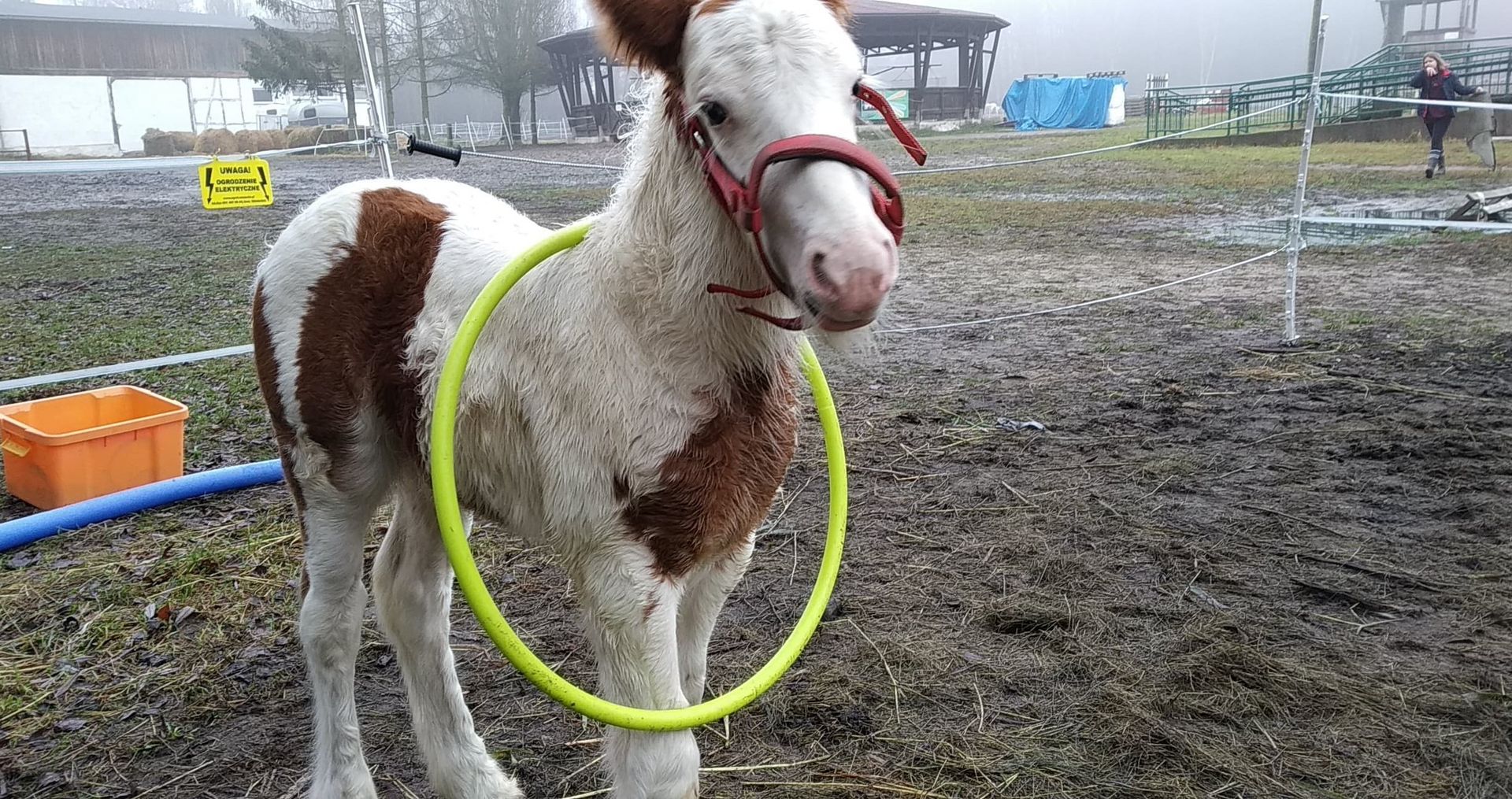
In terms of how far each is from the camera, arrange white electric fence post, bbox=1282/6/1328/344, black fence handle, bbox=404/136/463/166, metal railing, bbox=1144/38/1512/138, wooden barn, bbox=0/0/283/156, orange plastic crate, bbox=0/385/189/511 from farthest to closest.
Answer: metal railing, bbox=1144/38/1512/138
wooden barn, bbox=0/0/283/156
white electric fence post, bbox=1282/6/1328/344
orange plastic crate, bbox=0/385/189/511
black fence handle, bbox=404/136/463/166

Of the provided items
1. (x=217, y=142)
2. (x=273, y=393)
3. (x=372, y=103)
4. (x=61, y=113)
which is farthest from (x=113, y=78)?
(x=273, y=393)

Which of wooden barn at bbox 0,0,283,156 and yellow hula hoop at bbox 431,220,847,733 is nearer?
yellow hula hoop at bbox 431,220,847,733

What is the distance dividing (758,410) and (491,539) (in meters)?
2.47

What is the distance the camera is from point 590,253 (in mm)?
1971

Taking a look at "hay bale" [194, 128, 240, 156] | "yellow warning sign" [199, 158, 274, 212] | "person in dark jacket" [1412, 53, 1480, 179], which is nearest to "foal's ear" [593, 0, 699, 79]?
"yellow warning sign" [199, 158, 274, 212]

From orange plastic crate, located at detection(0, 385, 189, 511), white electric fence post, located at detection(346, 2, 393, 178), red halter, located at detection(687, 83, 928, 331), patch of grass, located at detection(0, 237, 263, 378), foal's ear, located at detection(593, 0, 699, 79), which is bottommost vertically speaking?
orange plastic crate, located at detection(0, 385, 189, 511)

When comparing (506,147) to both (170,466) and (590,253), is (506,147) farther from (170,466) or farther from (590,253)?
(590,253)

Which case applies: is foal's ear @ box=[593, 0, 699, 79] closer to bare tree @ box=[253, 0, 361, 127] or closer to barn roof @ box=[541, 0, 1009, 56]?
bare tree @ box=[253, 0, 361, 127]

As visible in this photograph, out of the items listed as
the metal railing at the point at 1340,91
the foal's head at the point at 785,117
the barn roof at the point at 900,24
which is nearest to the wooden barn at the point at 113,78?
the barn roof at the point at 900,24

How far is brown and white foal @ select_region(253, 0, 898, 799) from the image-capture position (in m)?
1.57

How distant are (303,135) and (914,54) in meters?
17.3

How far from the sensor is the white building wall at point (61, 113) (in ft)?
38.5

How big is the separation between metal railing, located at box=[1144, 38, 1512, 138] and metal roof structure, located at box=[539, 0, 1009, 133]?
6.07 m

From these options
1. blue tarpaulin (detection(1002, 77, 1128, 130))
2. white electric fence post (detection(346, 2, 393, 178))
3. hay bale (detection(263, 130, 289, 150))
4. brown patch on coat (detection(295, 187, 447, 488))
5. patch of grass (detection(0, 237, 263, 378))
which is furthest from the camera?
blue tarpaulin (detection(1002, 77, 1128, 130))
